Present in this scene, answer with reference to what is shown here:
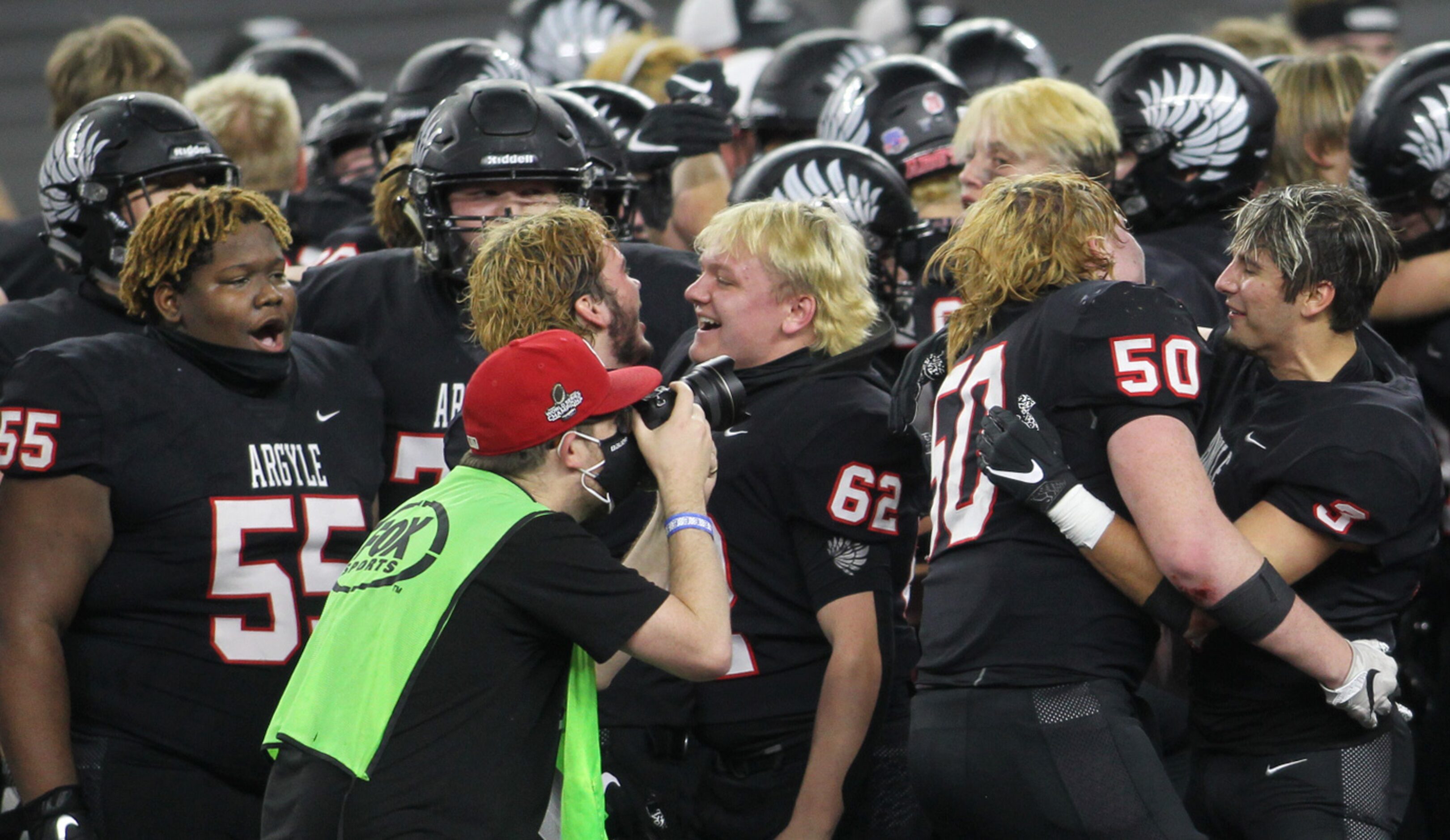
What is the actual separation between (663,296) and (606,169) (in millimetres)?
645

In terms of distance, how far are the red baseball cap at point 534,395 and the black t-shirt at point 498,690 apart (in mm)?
168

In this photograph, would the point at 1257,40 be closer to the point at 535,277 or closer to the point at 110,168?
the point at 535,277

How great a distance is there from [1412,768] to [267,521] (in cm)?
241

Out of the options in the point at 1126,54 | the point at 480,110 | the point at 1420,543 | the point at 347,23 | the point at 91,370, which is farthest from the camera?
the point at 347,23

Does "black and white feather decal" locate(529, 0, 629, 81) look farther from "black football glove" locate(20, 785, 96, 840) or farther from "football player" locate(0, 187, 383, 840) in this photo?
"black football glove" locate(20, 785, 96, 840)

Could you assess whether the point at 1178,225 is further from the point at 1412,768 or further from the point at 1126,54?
the point at 1412,768

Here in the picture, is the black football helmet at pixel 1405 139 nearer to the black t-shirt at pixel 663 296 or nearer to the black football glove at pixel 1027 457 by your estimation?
the black t-shirt at pixel 663 296

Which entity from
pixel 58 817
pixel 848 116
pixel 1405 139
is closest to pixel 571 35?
pixel 848 116

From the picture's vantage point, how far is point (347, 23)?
13.9m

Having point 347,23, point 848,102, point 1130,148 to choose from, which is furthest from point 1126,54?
point 347,23

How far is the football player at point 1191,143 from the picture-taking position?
4.68m

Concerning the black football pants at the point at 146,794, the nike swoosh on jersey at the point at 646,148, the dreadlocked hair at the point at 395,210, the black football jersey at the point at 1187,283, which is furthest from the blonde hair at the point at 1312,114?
the black football pants at the point at 146,794

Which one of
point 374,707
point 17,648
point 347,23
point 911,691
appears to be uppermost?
point 374,707

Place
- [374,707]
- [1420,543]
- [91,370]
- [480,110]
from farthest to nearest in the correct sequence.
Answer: [480,110] → [91,370] → [1420,543] → [374,707]
